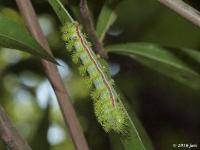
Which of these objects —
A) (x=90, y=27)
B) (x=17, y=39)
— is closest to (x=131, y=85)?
(x=90, y=27)

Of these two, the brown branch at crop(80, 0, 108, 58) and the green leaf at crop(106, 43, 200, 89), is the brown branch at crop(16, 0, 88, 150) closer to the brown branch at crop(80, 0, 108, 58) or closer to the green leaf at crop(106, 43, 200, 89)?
the brown branch at crop(80, 0, 108, 58)

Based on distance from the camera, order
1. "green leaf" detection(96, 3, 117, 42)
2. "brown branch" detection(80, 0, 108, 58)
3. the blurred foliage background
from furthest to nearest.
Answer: the blurred foliage background → "green leaf" detection(96, 3, 117, 42) → "brown branch" detection(80, 0, 108, 58)

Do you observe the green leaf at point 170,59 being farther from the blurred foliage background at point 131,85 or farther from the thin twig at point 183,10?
the thin twig at point 183,10

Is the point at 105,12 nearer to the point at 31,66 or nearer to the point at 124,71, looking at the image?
the point at 31,66

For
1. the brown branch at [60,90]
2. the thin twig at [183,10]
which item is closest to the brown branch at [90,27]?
the brown branch at [60,90]

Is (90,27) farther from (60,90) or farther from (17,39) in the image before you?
(17,39)

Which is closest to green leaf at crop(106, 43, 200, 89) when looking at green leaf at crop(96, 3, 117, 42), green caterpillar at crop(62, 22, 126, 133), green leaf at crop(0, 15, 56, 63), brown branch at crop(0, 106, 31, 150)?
green leaf at crop(96, 3, 117, 42)
